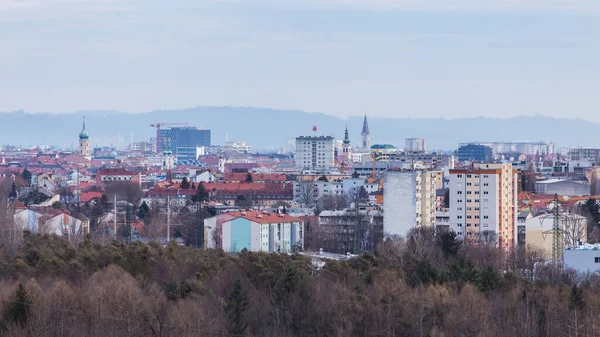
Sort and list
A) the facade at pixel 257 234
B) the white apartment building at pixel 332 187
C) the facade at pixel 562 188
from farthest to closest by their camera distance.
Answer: the facade at pixel 562 188 → the white apartment building at pixel 332 187 → the facade at pixel 257 234

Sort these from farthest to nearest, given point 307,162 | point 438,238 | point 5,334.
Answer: point 307,162 < point 438,238 < point 5,334

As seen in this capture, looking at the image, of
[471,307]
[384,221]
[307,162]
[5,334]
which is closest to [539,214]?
[384,221]

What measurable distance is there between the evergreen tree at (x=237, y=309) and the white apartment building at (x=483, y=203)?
17467 millimetres

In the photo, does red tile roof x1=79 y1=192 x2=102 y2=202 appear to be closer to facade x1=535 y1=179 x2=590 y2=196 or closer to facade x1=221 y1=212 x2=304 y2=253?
facade x1=221 y1=212 x2=304 y2=253

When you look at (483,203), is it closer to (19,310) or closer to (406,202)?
(406,202)

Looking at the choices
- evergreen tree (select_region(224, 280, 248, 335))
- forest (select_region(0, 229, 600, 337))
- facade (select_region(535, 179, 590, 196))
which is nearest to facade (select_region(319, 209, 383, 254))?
forest (select_region(0, 229, 600, 337))

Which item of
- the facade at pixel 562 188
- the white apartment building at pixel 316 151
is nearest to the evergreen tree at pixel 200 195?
the facade at pixel 562 188

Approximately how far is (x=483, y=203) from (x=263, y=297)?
58.9 ft

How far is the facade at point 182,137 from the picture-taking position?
5482 inches

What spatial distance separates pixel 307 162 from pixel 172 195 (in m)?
45.5

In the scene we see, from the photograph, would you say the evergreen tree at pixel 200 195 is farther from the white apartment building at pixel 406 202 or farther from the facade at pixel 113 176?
the facade at pixel 113 176

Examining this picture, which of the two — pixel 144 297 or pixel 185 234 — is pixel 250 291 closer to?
pixel 144 297

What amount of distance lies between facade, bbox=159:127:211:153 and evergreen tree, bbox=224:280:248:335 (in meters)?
119

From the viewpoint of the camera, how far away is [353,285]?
19.1 meters
